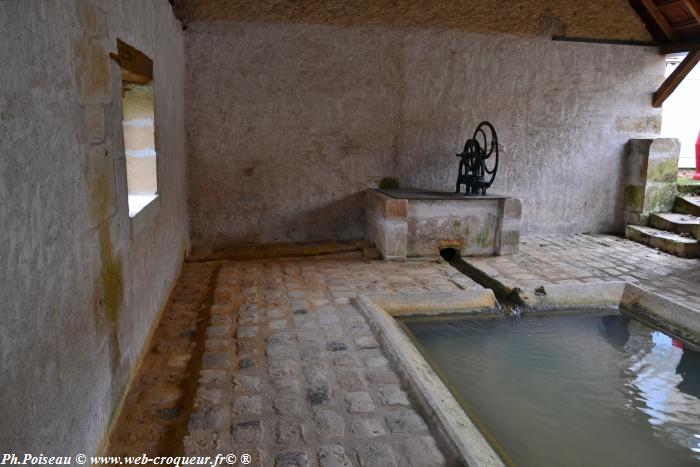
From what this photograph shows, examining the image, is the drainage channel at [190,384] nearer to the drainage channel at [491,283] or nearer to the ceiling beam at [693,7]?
the drainage channel at [491,283]

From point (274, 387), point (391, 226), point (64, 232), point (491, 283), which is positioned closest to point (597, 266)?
point (491, 283)

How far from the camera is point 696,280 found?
497cm

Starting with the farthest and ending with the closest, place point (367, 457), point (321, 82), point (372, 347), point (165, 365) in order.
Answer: point (321, 82), point (372, 347), point (165, 365), point (367, 457)

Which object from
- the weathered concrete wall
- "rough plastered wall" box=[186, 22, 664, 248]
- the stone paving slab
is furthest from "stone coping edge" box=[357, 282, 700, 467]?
the weathered concrete wall

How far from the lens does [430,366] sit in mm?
3119

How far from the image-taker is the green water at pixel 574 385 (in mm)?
2539

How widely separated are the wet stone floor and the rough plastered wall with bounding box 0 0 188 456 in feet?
0.75

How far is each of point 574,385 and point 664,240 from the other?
4054 mm

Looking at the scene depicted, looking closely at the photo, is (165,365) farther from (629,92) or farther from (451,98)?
(629,92)

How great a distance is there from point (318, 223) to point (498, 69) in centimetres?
312

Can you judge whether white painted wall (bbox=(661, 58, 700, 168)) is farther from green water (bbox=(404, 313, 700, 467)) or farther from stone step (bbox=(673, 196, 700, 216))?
green water (bbox=(404, 313, 700, 467))

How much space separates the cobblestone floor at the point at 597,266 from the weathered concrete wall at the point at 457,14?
9.32 feet

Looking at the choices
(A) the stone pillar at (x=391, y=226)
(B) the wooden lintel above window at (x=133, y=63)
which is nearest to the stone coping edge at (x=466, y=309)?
(A) the stone pillar at (x=391, y=226)

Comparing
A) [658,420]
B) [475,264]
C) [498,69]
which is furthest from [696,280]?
[498,69]
